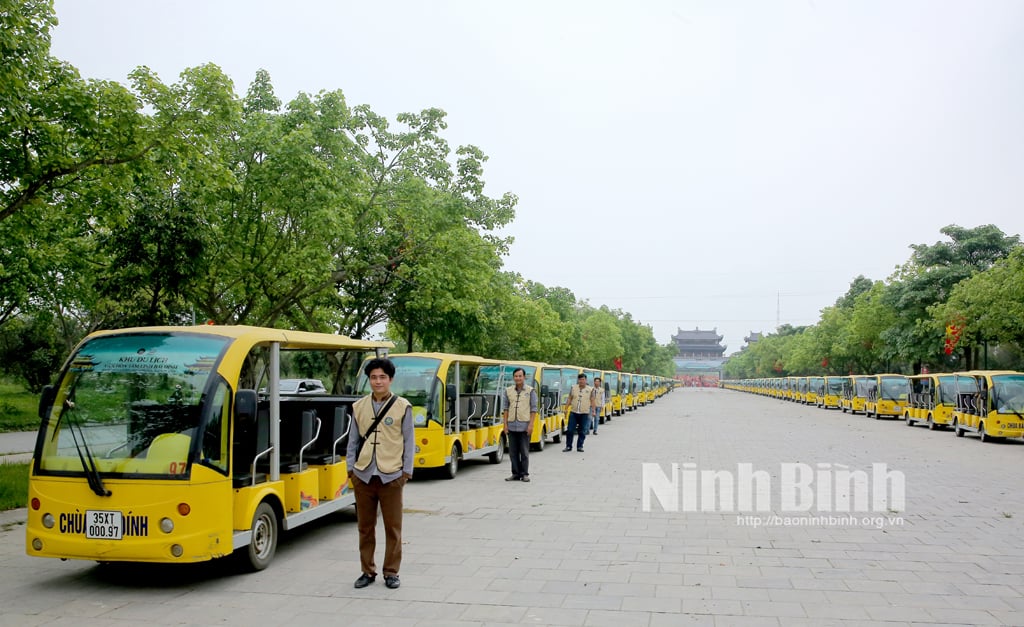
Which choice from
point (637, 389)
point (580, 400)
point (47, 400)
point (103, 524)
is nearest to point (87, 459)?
point (103, 524)

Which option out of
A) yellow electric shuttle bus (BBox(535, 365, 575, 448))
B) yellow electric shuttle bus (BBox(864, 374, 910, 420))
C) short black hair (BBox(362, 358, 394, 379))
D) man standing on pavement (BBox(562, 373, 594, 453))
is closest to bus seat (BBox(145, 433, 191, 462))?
short black hair (BBox(362, 358, 394, 379))

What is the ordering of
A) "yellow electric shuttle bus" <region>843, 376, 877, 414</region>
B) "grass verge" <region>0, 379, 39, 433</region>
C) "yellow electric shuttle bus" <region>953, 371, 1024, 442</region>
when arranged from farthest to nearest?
"yellow electric shuttle bus" <region>843, 376, 877, 414</region>, "grass verge" <region>0, 379, 39, 433</region>, "yellow electric shuttle bus" <region>953, 371, 1024, 442</region>

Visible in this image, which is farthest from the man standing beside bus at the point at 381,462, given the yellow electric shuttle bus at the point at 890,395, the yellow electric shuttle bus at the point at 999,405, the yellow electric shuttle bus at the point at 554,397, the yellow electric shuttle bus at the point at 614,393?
the yellow electric shuttle bus at the point at 890,395

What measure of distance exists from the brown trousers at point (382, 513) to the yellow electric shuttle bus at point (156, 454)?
3.48ft

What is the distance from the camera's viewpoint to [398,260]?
20.9 metres

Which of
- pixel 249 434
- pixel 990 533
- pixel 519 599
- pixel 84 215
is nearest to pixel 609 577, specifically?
pixel 519 599

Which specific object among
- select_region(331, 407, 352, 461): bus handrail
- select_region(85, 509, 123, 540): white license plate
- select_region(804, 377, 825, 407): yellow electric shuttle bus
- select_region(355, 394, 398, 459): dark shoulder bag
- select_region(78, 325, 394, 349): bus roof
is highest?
select_region(78, 325, 394, 349): bus roof

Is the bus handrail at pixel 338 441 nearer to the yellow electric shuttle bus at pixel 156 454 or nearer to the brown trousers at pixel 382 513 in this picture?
the yellow electric shuttle bus at pixel 156 454

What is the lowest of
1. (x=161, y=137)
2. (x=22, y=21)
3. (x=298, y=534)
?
(x=298, y=534)

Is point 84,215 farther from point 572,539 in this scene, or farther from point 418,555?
point 572,539

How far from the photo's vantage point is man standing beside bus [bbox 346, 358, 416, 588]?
21.6ft

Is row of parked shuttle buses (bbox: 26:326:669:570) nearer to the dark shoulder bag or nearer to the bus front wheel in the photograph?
the bus front wheel

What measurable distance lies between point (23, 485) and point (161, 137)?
541 cm

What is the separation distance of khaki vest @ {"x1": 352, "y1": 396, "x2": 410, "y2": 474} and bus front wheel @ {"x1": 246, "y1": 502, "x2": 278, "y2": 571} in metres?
1.27
